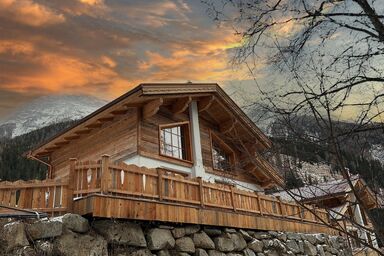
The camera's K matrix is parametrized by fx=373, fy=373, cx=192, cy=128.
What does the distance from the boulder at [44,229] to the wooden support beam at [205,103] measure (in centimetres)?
987

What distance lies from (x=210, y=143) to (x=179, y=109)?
2677 mm

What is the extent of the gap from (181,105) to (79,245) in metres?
8.33

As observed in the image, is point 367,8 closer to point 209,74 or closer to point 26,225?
point 209,74

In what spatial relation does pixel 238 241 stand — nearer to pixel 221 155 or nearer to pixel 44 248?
pixel 44 248

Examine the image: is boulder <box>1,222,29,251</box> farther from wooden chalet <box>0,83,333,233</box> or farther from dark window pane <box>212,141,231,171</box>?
dark window pane <box>212,141,231,171</box>

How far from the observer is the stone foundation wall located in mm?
6918

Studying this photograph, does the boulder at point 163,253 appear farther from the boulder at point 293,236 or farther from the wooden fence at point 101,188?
the boulder at point 293,236

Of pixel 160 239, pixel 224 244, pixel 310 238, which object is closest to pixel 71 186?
pixel 160 239

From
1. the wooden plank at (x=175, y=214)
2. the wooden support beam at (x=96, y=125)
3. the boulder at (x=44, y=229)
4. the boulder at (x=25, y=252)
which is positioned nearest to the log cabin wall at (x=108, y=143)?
the wooden support beam at (x=96, y=125)

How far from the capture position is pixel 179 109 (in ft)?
48.7

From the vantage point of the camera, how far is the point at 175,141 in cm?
1496

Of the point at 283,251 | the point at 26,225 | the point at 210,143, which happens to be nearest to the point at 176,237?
the point at 26,225

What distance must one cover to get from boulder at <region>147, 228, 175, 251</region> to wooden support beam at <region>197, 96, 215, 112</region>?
788cm

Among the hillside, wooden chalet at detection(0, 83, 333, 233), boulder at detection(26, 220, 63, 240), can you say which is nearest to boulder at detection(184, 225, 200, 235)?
wooden chalet at detection(0, 83, 333, 233)
